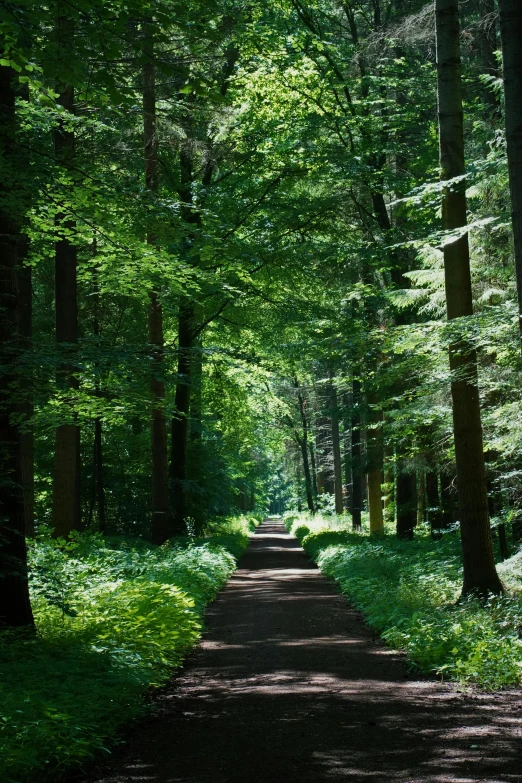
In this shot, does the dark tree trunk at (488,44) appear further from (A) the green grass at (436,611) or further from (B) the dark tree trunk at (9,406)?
(B) the dark tree trunk at (9,406)

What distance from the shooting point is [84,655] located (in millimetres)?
6867

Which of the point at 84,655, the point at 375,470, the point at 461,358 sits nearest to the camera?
the point at 84,655

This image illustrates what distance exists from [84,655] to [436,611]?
4.71m

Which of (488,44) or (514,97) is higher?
(488,44)

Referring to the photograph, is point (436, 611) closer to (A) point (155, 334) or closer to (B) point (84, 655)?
(B) point (84, 655)

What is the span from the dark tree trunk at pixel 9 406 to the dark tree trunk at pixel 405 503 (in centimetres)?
1211

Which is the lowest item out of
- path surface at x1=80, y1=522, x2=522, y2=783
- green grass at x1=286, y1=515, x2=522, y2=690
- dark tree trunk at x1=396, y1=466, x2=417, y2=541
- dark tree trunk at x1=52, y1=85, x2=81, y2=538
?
path surface at x1=80, y1=522, x2=522, y2=783

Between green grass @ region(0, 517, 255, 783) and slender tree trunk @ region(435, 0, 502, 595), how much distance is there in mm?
4018

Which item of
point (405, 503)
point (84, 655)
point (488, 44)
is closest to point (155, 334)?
point (405, 503)

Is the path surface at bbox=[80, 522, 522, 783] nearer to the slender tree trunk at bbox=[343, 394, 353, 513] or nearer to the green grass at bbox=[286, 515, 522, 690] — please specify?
the green grass at bbox=[286, 515, 522, 690]

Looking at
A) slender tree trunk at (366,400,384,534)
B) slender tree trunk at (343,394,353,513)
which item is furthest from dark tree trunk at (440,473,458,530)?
slender tree trunk at (343,394,353,513)

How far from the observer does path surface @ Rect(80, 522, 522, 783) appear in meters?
4.78

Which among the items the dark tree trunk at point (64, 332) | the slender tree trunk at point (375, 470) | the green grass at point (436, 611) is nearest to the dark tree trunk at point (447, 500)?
the green grass at point (436, 611)

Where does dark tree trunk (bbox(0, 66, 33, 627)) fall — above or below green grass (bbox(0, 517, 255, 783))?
above
